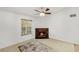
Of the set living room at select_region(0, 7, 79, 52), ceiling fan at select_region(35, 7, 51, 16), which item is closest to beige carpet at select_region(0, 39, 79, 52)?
living room at select_region(0, 7, 79, 52)

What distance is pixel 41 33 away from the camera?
4.96ft

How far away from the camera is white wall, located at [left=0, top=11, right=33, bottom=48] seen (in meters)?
1.38

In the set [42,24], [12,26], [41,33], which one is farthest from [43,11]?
[12,26]

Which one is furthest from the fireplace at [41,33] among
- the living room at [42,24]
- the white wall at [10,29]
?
the white wall at [10,29]

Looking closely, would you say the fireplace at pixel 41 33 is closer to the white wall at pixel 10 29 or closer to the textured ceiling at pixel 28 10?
the white wall at pixel 10 29

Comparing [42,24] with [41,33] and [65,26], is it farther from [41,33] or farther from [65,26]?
[65,26]

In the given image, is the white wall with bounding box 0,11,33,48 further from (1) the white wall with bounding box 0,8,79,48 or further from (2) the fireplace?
(2) the fireplace

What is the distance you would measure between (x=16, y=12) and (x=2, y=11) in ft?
0.67

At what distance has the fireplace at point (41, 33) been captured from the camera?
1495 millimetres

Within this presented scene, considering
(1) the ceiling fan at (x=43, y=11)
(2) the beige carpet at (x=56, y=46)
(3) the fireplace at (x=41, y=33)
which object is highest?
(1) the ceiling fan at (x=43, y=11)

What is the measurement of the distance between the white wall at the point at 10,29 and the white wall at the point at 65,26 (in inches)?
15.9

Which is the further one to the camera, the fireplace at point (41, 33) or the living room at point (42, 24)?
the fireplace at point (41, 33)
